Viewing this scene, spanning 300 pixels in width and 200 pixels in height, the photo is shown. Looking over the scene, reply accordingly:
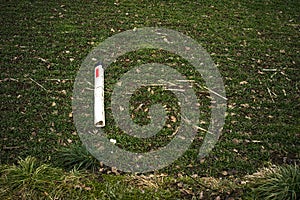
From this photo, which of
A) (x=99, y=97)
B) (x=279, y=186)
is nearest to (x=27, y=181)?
(x=99, y=97)

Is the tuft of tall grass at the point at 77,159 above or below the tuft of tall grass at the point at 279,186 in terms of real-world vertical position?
below

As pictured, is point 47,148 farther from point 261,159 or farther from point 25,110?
point 261,159

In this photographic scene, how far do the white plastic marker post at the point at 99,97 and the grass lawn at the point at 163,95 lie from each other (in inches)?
5.3

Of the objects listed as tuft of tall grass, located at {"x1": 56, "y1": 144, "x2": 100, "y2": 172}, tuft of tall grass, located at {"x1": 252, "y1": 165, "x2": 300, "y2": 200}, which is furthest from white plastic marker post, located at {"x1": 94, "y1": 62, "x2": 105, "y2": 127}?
tuft of tall grass, located at {"x1": 252, "y1": 165, "x2": 300, "y2": 200}

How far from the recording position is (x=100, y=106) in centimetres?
411

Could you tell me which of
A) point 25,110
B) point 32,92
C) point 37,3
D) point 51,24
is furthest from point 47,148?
point 37,3

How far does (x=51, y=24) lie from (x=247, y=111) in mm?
3440

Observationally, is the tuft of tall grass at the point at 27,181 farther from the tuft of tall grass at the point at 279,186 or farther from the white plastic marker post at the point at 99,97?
the tuft of tall grass at the point at 279,186

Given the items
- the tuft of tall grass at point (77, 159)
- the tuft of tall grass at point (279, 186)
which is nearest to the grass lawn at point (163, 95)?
the tuft of tall grass at point (77, 159)

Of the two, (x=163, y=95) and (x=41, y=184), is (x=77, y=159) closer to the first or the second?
(x=41, y=184)

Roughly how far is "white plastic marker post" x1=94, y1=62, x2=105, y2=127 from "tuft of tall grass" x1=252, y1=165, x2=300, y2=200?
1881 mm

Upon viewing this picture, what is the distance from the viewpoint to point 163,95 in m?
4.47

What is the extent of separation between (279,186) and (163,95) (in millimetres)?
2050

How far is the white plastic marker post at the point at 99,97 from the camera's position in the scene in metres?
3.98
